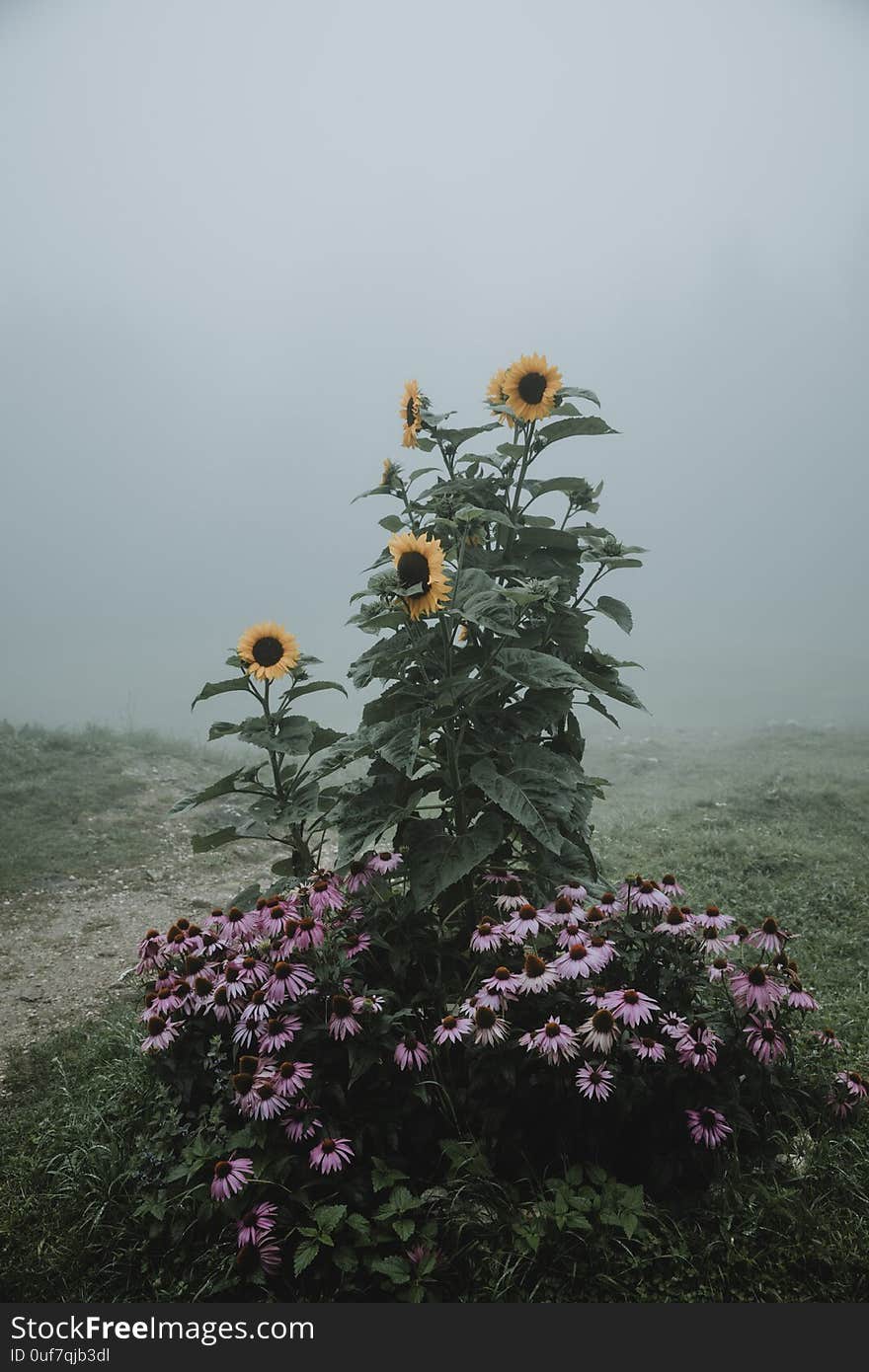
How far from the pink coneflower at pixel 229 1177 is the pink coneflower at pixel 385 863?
2.65ft

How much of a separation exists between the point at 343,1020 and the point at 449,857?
0.53 m

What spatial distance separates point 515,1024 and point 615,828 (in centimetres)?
436

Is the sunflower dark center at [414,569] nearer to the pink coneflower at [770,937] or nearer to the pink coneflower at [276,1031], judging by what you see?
the pink coneflower at [276,1031]

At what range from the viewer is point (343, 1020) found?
1975mm

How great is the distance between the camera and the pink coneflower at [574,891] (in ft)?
7.57

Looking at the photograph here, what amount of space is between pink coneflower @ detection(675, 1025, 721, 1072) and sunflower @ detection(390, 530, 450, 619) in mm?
1210

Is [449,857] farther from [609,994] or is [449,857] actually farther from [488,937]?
[609,994]

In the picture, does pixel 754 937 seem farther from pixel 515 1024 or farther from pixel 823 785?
pixel 823 785

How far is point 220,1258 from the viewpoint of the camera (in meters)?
1.94

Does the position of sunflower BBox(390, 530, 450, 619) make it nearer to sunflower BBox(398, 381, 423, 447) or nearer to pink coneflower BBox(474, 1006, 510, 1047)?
sunflower BBox(398, 381, 423, 447)

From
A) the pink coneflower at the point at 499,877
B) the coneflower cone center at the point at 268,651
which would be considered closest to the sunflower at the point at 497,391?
the coneflower cone center at the point at 268,651

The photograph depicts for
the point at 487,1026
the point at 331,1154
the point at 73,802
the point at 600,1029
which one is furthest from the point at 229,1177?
the point at 73,802

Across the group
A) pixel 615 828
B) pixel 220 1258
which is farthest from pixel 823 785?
pixel 220 1258

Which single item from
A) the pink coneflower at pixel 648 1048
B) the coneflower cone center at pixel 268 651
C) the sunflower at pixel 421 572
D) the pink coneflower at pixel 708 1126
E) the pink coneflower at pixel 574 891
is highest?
the sunflower at pixel 421 572
